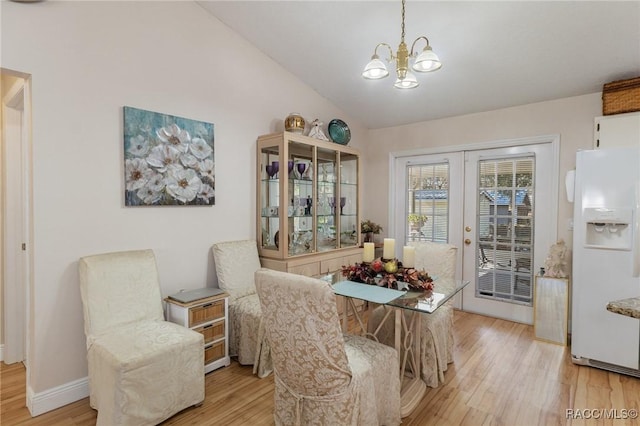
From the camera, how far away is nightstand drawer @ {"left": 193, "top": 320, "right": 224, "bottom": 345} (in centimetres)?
256

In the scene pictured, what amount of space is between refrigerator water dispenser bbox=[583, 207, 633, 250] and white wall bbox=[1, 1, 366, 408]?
3.12 m

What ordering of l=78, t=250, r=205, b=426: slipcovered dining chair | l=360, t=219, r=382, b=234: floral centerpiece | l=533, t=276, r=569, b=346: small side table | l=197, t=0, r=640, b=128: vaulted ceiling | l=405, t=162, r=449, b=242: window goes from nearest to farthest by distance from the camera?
l=78, t=250, r=205, b=426: slipcovered dining chair, l=197, t=0, r=640, b=128: vaulted ceiling, l=533, t=276, r=569, b=346: small side table, l=405, t=162, r=449, b=242: window, l=360, t=219, r=382, b=234: floral centerpiece

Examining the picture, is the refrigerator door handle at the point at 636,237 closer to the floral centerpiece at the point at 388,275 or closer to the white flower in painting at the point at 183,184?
the floral centerpiece at the point at 388,275

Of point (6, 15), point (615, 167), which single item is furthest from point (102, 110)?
point (615, 167)

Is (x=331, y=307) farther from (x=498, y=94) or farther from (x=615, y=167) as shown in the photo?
(x=498, y=94)

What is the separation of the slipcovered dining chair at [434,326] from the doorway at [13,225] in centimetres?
287

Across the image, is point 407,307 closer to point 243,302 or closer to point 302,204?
point 243,302

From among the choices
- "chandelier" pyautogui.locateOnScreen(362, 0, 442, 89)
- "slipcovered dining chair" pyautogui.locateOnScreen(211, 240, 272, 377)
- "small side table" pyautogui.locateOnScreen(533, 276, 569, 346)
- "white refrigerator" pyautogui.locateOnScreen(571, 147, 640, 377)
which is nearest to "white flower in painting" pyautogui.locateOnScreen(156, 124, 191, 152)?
"slipcovered dining chair" pyautogui.locateOnScreen(211, 240, 272, 377)

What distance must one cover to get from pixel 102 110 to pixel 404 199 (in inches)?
142

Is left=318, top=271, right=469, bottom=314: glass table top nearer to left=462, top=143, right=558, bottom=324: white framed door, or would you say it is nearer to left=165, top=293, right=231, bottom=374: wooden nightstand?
left=165, top=293, right=231, bottom=374: wooden nightstand

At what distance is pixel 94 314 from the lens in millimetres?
2129

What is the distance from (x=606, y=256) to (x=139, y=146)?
3.79 metres

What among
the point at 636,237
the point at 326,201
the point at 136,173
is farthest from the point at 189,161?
the point at 636,237

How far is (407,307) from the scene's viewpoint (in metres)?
1.88
